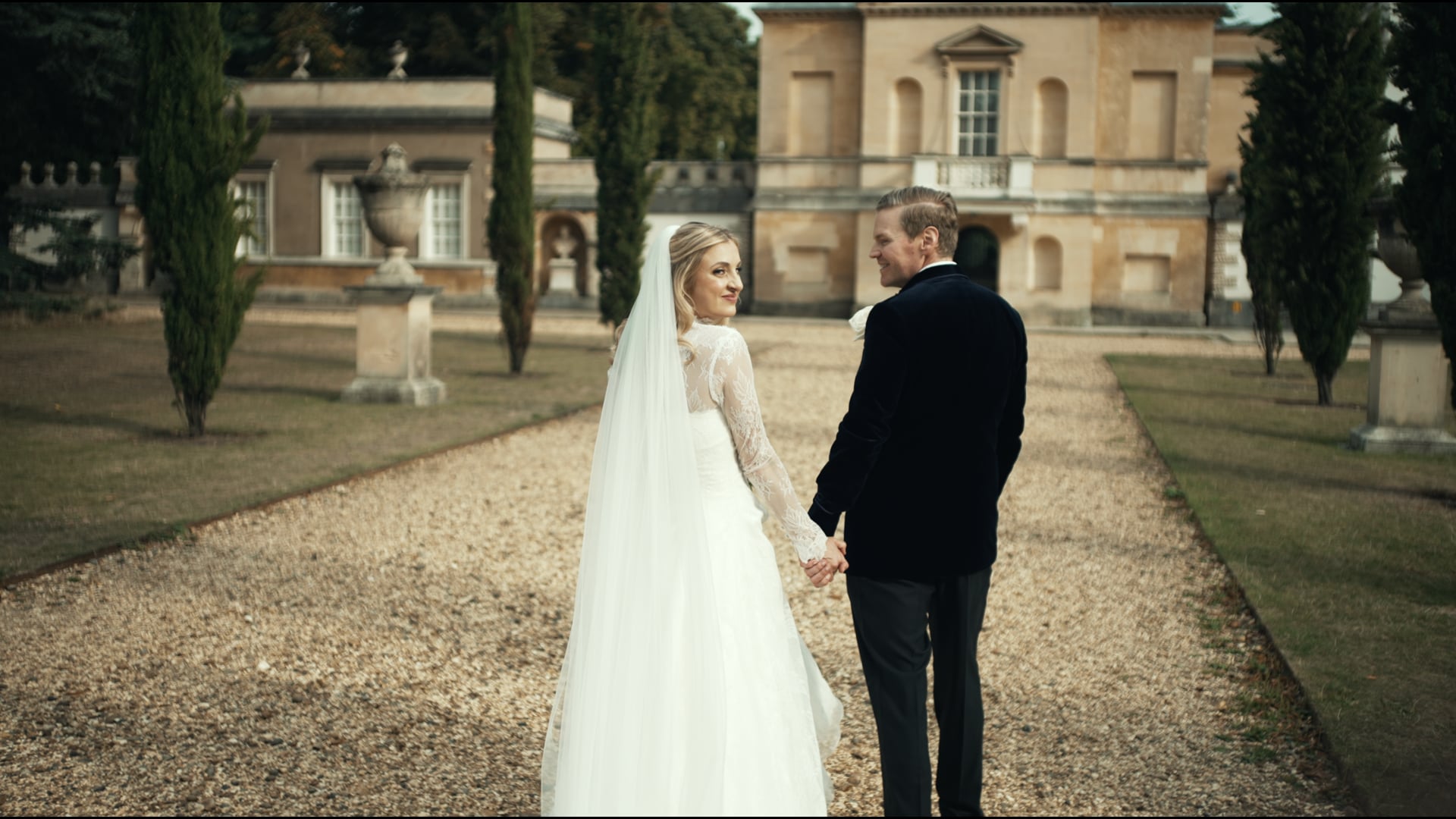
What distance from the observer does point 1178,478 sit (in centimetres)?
981

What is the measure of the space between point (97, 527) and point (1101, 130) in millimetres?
28306

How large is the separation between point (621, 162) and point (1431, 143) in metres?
14.7

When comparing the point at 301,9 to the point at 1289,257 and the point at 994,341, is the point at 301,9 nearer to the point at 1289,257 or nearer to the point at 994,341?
the point at 1289,257

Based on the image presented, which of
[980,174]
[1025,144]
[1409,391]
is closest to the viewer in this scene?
[1409,391]

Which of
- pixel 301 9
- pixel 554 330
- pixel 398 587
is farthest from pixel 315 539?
pixel 301 9

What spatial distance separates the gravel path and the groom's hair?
5.75 ft

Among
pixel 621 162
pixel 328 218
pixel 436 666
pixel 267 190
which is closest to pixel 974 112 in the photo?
pixel 621 162

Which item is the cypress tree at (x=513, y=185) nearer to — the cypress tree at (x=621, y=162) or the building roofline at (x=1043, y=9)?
the cypress tree at (x=621, y=162)

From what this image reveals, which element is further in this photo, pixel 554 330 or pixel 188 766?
pixel 554 330

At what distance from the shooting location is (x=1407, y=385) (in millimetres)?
11438

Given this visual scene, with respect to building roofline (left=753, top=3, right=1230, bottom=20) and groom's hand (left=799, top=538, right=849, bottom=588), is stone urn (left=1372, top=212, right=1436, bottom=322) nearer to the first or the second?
groom's hand (left=799, top=538, right=849, bottom=588)

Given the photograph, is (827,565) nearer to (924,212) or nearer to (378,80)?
(924,212)

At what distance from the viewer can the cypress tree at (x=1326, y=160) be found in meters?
14.7

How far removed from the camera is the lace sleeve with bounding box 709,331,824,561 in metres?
3.63
